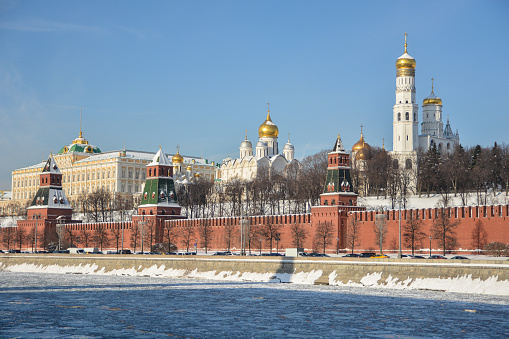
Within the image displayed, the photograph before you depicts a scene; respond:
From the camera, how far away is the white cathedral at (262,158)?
4286 inches

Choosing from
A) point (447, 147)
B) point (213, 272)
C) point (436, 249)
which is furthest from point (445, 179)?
point (213, 272)

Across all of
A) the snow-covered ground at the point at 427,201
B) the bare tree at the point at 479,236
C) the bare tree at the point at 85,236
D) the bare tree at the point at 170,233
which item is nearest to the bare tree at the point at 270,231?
the bare tree at the point at 170,233

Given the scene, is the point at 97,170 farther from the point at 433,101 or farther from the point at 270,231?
the point at 270,231

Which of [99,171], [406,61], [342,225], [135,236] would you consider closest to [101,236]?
[135,236]

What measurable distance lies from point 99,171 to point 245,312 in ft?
336

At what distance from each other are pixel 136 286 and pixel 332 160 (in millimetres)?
23610

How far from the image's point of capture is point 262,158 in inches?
4304

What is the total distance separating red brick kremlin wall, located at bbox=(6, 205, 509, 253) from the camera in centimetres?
4897

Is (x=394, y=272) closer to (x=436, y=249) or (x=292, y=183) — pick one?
(x=436, y=249)

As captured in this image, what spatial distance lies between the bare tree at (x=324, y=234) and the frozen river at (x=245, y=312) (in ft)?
56.5

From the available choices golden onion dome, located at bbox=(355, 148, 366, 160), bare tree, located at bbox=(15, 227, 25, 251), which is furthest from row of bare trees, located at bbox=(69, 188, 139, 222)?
golden onion dome, located at bbox=(355, 148, 366, 160)

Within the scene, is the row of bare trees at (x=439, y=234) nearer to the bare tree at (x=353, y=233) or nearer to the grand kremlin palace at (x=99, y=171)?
the bare tree at (x=353, y=233)

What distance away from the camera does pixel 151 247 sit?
2685 inches

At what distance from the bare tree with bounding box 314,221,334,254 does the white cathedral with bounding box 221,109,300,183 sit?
4640cm
